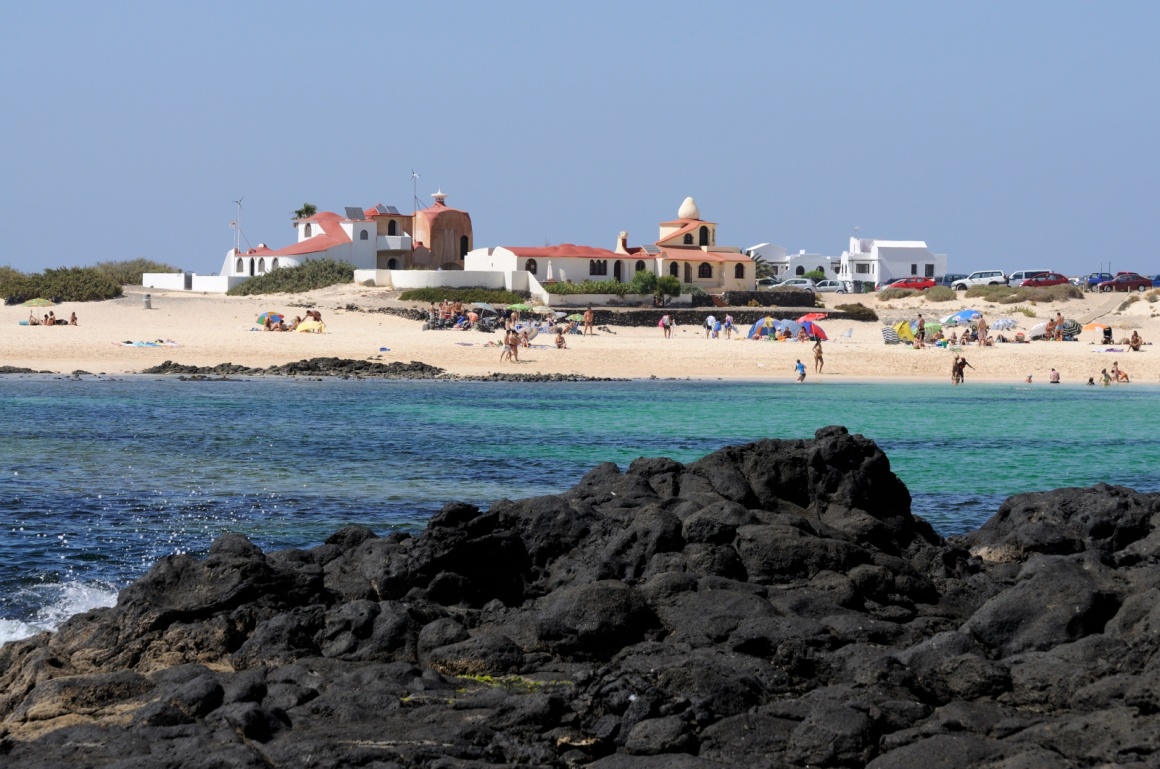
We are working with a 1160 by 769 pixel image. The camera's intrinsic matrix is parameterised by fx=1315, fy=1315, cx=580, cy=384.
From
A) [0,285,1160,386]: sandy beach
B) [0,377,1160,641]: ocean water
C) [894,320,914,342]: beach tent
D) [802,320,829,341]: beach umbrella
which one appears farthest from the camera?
[894,320,914,342]: beach tent

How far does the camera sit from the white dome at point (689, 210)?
74000 millimetres

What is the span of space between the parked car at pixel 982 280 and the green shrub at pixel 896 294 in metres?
4.00

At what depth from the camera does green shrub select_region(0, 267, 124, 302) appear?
2061 inches

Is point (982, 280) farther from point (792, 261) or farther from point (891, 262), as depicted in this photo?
point (792, 261)

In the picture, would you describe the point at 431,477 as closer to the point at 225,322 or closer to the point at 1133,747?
the point at 1133,747

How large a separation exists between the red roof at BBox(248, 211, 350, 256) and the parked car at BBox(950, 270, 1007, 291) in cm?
3294

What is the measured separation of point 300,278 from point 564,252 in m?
12.7

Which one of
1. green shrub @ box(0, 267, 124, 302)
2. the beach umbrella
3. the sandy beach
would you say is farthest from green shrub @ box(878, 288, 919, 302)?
green shrub @ box(0, 267, 124, 302)

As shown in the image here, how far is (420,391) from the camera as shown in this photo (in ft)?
110

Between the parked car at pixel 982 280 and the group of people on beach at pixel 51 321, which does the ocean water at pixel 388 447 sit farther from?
the parked car at pixel 982 280

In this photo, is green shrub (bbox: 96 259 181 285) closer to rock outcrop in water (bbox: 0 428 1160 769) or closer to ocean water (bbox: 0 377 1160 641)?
ocean water (bbox: 0 377 1160 641)

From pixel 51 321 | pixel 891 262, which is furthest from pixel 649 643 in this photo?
pixel 891 262

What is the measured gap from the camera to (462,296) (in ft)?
188

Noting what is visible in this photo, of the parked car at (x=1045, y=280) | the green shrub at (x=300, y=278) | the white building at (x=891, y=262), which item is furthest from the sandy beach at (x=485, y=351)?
the white building at (x=891, y=262)
